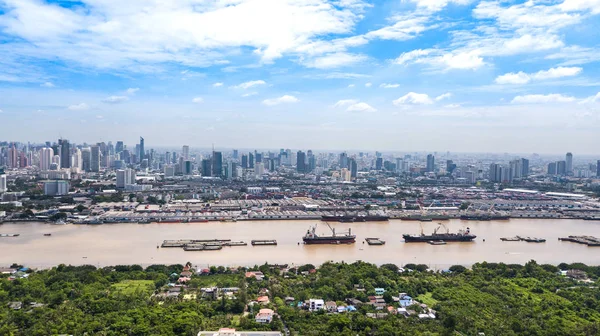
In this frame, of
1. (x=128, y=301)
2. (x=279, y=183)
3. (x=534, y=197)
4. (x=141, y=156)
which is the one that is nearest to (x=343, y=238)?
(x=128, y=301)

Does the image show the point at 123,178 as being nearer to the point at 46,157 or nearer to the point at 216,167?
the point at 216,167

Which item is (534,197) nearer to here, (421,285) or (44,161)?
(421,285)

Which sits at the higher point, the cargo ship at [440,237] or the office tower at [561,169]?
the office tower at [561,169]

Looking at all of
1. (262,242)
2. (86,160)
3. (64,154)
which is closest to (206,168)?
(86,160)

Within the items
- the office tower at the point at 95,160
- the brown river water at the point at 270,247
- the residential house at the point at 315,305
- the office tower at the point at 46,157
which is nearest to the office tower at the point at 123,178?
the brown river water at the point at 270,247

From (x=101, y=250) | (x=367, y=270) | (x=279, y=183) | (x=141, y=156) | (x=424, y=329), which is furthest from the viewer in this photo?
(x=141, y=156)

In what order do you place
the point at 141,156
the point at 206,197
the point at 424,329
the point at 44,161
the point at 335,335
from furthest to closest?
the point at 141,156, the point at 44,161, the point at 206,197, the point at 424,329, the point at 335,335

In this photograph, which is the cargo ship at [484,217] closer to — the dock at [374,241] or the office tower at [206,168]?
the dock at [374,241]
